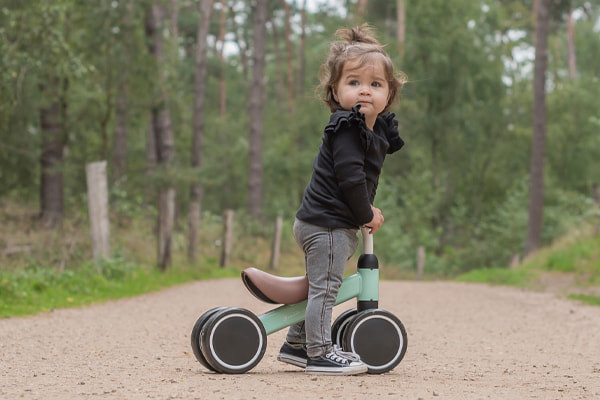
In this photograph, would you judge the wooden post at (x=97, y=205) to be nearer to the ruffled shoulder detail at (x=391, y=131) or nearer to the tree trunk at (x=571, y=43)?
the ruffled shoulder detail at (x=391, y=131)

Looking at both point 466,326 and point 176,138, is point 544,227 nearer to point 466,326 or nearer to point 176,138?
point 176,138

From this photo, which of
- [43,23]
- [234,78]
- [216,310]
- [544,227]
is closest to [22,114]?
[43,23]

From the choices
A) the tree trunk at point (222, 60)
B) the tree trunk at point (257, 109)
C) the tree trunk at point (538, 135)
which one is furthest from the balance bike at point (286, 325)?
the tree trunk at point (222, 60)

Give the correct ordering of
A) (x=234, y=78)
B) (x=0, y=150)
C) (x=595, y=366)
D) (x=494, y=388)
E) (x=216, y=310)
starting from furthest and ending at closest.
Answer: (x=234, y=78), (x=0, y=150), (x=595, y=366), (x=216, y=310), (x=494, y=388)

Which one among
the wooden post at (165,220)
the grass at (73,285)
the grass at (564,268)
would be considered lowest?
the grass at (564,268)

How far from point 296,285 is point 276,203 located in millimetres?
34369

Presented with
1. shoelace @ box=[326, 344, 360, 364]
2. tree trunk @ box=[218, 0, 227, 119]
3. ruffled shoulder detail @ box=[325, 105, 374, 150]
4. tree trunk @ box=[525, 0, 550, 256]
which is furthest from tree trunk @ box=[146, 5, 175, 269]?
tree trunk @ box=[218, 0, 227, 119]

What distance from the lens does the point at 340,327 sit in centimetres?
493

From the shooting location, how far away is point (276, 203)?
3906 centimetres

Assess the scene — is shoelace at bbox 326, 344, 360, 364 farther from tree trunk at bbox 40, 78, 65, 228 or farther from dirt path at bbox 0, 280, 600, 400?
tree trunk at bbox 40, 78, 65, 228

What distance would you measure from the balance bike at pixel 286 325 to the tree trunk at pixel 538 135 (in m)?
18.3

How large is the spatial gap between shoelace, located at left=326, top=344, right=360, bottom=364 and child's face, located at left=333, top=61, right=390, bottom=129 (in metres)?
1.37

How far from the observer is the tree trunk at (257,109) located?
2559 cm

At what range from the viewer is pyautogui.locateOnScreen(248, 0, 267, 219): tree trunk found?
25594 millimetres
